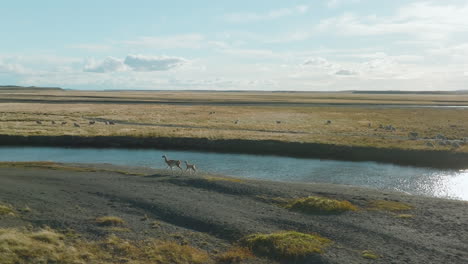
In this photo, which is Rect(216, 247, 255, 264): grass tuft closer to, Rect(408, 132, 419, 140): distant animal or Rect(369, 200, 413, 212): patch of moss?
Rect(369, 200, 413, 212): patch of moss

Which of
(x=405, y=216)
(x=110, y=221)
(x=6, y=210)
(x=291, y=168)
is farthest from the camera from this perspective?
(x=291, y=168)

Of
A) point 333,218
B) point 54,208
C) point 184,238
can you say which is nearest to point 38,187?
point 54,208

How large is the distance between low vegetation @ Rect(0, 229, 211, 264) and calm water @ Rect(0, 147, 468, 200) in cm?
2181

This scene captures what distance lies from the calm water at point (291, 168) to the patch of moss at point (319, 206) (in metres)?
11.5

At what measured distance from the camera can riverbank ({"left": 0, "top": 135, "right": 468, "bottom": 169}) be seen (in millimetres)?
47062

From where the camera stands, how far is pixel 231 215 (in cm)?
2231

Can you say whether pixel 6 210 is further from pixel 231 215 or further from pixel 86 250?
pixel 231 215

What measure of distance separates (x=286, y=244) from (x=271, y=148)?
36852mm

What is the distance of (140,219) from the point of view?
21.6m

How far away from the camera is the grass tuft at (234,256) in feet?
53.8

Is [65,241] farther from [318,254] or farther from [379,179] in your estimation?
[379,179]

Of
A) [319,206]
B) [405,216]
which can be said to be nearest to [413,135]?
[405,216]

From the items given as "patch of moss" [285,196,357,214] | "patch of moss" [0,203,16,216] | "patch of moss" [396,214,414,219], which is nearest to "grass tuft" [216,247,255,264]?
"patch of moss" [285,196,357,214]

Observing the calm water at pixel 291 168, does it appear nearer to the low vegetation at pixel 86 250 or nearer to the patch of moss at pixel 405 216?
the patch of moss at pixel 405 216
